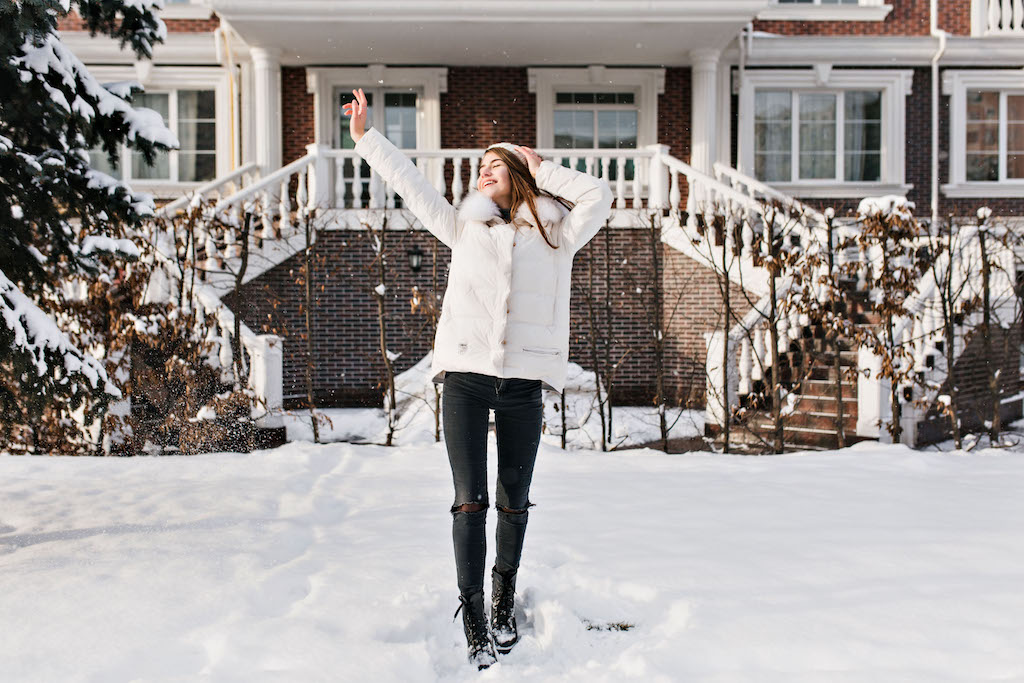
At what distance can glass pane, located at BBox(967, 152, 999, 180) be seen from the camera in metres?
15.0

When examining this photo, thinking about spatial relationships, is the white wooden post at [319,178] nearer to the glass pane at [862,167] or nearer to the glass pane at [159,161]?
the glass pane at [159,161]

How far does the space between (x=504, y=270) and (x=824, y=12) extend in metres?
13.8

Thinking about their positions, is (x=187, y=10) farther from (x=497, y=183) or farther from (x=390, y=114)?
(x=497, y=183)

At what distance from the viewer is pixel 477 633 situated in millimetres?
2957

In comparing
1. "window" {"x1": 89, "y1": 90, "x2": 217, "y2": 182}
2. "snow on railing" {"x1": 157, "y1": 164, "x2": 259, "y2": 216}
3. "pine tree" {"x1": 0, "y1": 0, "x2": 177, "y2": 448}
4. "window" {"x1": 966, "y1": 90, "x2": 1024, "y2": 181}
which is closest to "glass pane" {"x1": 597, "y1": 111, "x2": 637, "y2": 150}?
"snow on railing" {"x1": 157, "y1": 164, "x2": 259, "y2": 216}

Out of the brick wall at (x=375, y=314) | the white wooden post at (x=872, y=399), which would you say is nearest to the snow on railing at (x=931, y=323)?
the white wooden post at (x=872, y=399)

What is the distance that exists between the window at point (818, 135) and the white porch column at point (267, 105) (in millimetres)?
7864

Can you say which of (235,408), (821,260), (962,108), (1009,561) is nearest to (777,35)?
(962,108)

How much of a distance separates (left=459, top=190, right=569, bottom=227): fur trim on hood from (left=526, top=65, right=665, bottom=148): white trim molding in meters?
11.4

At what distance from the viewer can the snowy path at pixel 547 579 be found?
2.86 m

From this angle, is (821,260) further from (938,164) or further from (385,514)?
(938,164)

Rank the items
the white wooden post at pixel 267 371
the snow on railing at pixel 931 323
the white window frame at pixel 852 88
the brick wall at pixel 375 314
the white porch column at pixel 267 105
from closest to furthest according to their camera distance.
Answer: the snow on railing at pixel 931 323 → the white wooden post at pixel 267 371 → the brick wall at pixel 375 314 → the white porch column at pixel 267 105 → the white window frame at pixel 852 88

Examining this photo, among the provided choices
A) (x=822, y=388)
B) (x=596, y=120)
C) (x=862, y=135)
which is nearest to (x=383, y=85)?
(x=596, y=120)

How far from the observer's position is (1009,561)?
3703 mm
